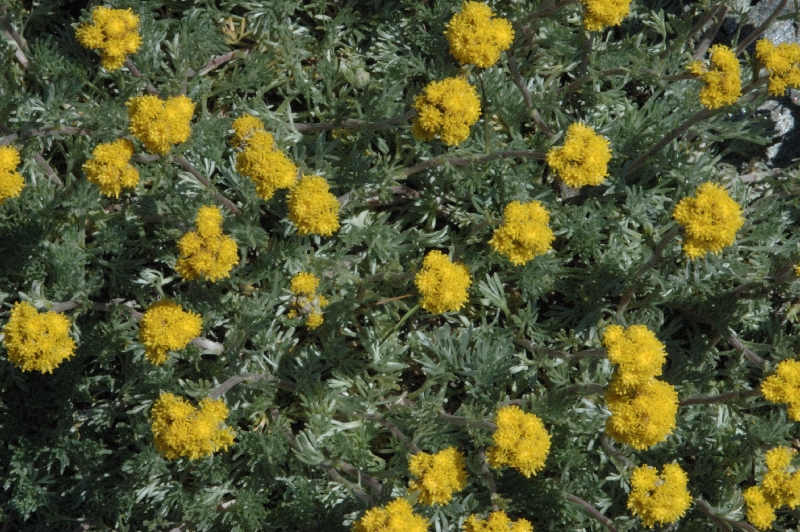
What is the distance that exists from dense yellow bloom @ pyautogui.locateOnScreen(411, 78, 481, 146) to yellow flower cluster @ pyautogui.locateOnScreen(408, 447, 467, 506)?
1.72 m

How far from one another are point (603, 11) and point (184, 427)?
321 cm

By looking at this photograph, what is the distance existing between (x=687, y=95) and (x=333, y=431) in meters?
3.26

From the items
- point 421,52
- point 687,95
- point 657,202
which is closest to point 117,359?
point 421,52

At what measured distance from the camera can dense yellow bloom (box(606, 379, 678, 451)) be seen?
3.75m

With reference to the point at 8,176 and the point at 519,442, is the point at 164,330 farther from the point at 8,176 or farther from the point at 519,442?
the point at 519,442

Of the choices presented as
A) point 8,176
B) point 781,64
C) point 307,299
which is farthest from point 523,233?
point 8,176

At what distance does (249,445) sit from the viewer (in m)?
4.52

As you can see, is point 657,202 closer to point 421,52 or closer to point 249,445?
point 421,52

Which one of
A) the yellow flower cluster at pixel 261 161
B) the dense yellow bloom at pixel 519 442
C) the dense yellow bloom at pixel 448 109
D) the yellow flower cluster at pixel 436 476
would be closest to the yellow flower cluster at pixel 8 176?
the yellow flower cluster at pixel 261 161

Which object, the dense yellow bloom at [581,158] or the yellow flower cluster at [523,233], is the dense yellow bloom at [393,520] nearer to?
the yellow flower cluster at [523,233]

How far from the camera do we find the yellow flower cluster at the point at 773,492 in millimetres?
4002

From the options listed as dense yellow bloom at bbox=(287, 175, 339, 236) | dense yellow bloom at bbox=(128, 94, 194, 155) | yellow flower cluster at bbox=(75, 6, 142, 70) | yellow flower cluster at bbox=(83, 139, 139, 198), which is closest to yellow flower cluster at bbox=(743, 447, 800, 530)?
dense yellow bloom at bbox=(287, 175, 339, 236)

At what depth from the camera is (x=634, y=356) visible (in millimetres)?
3764

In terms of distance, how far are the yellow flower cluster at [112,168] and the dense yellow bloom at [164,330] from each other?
0.67m
